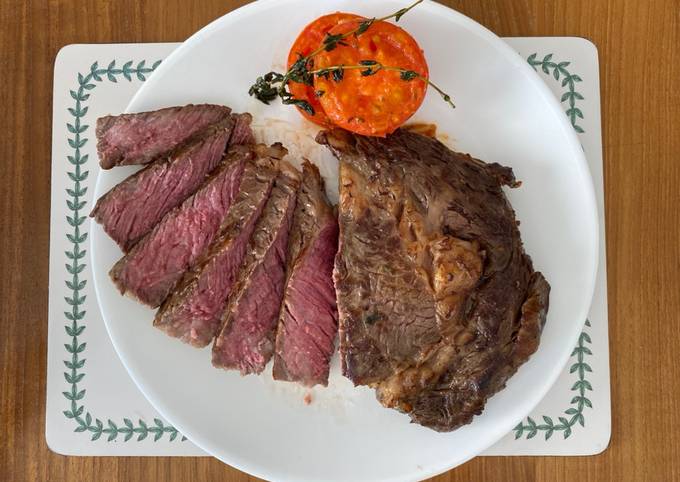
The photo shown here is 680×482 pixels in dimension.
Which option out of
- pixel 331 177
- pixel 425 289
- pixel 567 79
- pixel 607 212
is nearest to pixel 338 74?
pixel 331 177

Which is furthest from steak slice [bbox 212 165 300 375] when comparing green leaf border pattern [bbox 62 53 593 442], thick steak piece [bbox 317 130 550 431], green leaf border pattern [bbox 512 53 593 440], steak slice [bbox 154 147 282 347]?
green leaf border pattern [bbox 512 53 593 440]

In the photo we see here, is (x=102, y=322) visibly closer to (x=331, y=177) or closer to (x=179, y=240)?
(x=179, y=240)

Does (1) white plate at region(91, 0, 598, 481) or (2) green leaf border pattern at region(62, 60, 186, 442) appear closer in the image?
(1) white plate at region(91, 0, 598, 481)

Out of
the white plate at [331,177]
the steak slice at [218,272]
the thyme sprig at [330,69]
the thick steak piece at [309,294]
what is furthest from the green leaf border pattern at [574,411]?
the steak slice at [218,272]

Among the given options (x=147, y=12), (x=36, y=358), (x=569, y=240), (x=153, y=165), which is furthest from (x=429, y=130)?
(x=36, y=358)

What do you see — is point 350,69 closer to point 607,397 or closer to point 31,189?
point 31,189

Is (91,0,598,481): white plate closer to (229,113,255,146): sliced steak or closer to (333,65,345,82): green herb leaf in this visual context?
(229,113,255,146): sliced steak

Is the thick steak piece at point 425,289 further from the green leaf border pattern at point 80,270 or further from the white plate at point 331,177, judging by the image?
the green leaf border pattern at point 80,270
